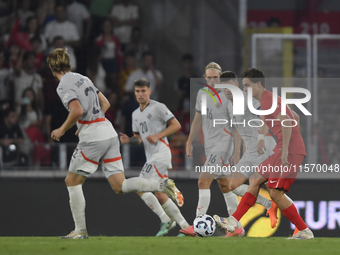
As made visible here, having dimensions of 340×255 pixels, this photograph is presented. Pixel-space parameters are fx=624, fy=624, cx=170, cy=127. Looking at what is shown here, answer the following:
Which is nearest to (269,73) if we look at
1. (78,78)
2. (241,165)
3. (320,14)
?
(320,14)

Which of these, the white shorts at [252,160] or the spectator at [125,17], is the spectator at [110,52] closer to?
the spectator at [125,17]

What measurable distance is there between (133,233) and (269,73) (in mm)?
3322

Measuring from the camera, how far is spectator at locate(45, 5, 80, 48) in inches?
414

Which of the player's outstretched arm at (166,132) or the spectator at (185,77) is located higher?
the spectator at (185,77)

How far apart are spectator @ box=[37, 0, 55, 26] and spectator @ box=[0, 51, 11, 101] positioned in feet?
2.99

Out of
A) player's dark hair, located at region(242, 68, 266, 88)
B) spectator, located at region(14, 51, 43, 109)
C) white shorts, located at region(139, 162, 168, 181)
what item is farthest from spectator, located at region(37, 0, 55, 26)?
player's dark hair, located at region(242, 68, 266, 88)

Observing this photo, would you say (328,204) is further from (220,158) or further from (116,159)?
(116,159)

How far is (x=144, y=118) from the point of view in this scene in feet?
24.0

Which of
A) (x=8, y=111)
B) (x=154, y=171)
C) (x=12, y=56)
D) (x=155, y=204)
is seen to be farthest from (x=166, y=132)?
(x=12, y=56)

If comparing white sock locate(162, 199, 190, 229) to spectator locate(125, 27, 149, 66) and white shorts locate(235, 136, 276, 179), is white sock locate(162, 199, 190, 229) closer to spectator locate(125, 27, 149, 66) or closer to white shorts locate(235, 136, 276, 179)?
white shorts locate(235, 136, 276, 179)

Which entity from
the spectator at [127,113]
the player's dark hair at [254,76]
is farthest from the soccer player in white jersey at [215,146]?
the spectator at [127,113]

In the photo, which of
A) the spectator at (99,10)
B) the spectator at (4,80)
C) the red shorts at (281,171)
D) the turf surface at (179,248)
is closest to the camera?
the turf surface at (179,248)

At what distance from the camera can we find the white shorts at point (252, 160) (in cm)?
700

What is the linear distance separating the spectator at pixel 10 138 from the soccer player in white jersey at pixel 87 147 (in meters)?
2.23
